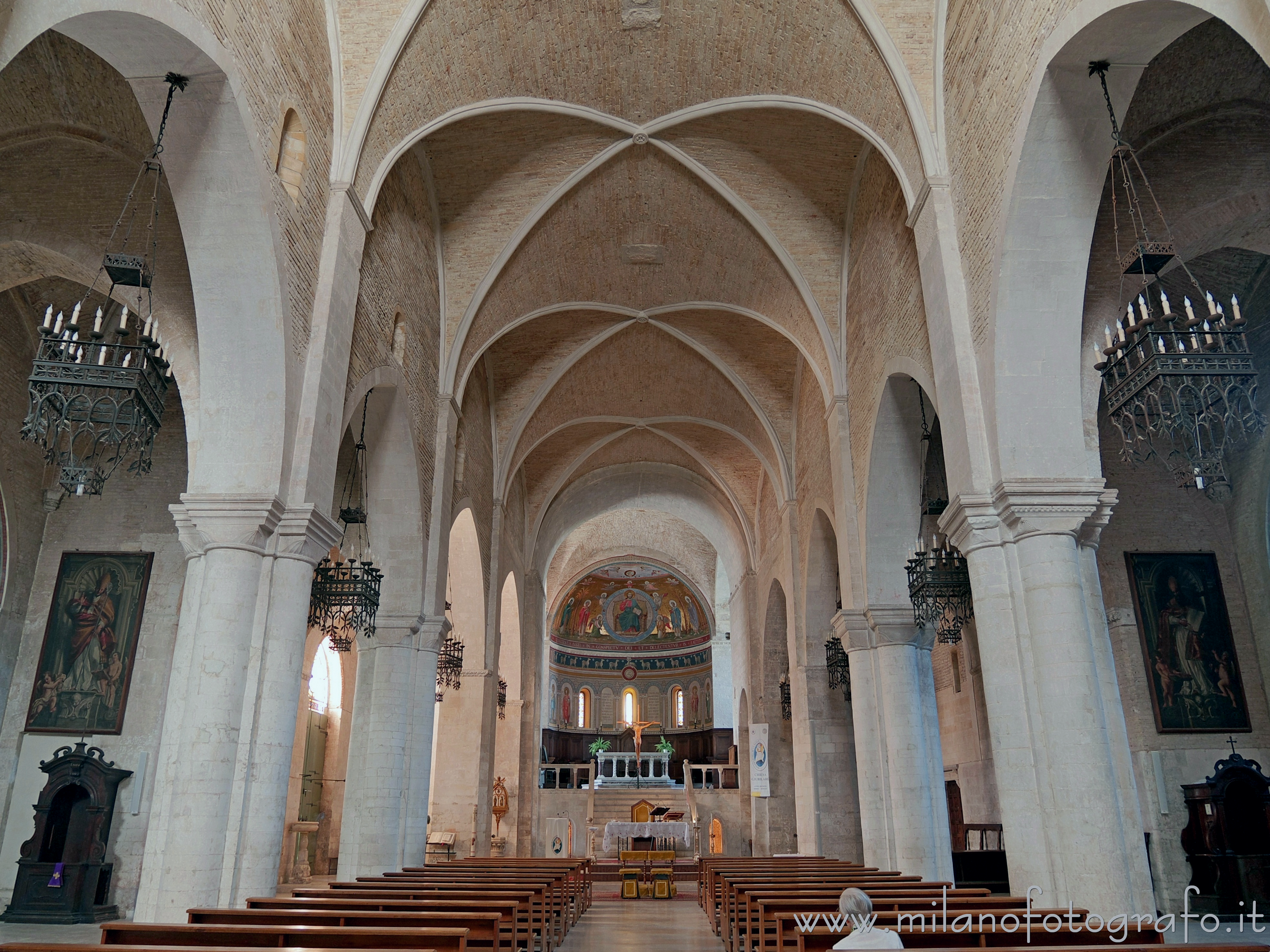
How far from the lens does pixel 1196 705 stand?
12328 mm

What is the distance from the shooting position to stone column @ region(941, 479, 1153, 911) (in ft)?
21.5

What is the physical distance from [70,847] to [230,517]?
7.53m

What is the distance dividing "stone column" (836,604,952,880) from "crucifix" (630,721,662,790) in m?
18.5

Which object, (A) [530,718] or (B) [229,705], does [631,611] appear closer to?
(A) [530,718]

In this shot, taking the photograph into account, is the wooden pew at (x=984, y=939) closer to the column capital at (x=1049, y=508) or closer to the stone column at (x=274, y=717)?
the column capital at (x=1049, y=508)

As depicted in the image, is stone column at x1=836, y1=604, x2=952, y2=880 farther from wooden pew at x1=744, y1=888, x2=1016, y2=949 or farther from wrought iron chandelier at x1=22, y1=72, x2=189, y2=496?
wrought iron chandelier at x1=22, y1=72, x2=189, y2=496

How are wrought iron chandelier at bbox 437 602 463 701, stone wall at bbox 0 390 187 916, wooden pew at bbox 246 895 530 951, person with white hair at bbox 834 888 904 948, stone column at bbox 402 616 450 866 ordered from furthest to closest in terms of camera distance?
wrought iron chandelier at bbox 437 602 463 701, stone column at bbox 402 616 450 866, stone wall at bbox 0 390 187 916, wooden pew at bbox 246 895 530 951, person with white hair at bbox 834 888 904 948

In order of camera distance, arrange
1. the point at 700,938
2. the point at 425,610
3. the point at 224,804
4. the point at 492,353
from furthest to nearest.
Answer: the point at 492,353 < the point at 425,610 < the point at 700,938 < the point at 224,804

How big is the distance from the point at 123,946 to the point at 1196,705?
1307cm

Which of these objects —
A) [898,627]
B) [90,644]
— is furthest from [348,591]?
[898,627]

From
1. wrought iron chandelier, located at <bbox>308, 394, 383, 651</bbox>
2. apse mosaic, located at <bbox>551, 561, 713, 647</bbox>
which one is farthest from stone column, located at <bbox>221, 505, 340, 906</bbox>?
apse mosaic, located at <bbox>551, 561, 713, 647</bbox>

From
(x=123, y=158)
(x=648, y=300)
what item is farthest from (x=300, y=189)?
(x=648, y=300)

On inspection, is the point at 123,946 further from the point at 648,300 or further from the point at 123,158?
the point at 648,300

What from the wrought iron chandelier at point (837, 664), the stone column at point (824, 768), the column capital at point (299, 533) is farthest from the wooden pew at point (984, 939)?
the stone column at point (824, 768)
